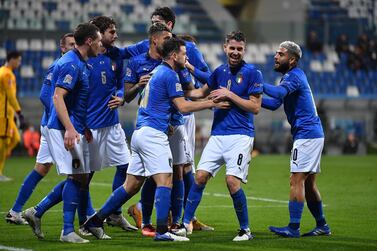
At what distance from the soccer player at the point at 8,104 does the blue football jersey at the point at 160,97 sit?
6633mm

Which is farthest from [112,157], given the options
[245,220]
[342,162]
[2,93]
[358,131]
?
[358,131]

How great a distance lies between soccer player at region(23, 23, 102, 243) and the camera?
8531 mm

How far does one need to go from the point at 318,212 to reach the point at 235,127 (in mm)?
1441

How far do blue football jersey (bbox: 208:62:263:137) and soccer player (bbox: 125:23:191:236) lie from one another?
57 centimetres

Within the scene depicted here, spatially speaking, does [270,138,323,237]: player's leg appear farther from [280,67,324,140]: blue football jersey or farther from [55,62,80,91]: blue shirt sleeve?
[55,62,80,91]: blue shirt sleeve

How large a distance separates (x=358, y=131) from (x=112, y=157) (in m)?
20.8

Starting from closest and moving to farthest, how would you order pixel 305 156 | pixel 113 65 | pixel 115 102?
pixel 305 156 → pixel 115 102 → pixel 113 65

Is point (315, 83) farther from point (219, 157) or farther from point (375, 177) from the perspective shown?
point (219, 157)

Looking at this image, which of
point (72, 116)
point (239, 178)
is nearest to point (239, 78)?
point (239, 178)

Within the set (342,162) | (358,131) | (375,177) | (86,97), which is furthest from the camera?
(358,131)

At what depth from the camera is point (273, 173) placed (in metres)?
19.4

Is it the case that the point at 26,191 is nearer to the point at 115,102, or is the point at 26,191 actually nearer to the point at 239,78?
the point at 115,102

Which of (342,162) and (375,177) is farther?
(342,162)

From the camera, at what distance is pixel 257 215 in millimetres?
11414
